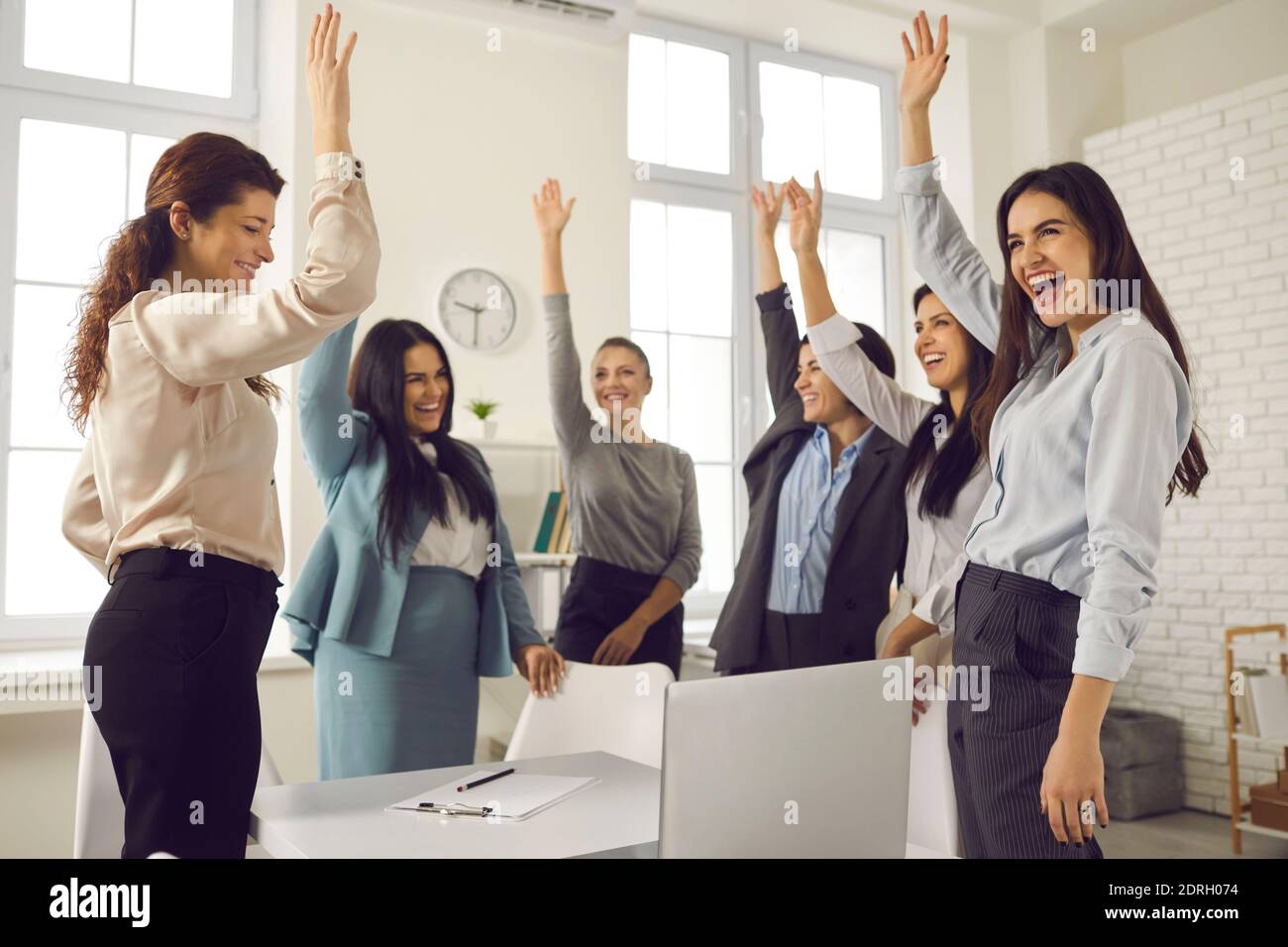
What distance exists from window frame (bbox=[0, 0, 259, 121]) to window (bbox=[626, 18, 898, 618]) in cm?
160

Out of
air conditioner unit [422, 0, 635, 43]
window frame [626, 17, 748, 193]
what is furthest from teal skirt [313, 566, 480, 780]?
window frame [626, 17, 748, 193]

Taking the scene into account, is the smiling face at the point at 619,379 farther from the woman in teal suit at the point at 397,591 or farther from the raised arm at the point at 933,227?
the raised arm at the point at 933,227

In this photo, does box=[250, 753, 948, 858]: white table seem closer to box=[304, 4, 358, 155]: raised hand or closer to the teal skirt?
the teal skirt

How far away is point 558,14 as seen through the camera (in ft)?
13.8

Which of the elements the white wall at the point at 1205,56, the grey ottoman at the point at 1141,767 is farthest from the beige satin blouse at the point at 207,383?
the white wall at the point at 1205,56

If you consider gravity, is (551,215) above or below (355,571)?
above

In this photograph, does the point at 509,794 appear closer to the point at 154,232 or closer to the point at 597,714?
the point at 597,714

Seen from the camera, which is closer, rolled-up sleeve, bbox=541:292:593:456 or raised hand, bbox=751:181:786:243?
raised hand, bbox=751:181:786:243

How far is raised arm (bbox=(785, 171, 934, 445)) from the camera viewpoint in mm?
2580

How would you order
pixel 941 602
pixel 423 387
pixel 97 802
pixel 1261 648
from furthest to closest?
pixel 1261 648 < pixel 423 387 < pixel 941 602 < pixel 97 802

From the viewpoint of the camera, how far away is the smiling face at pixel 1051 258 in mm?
1646

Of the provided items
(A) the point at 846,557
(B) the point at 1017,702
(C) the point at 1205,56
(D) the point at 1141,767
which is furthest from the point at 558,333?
(C) the point at 1205,56

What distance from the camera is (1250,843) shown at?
3.93 meters

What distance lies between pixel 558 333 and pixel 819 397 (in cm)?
76
